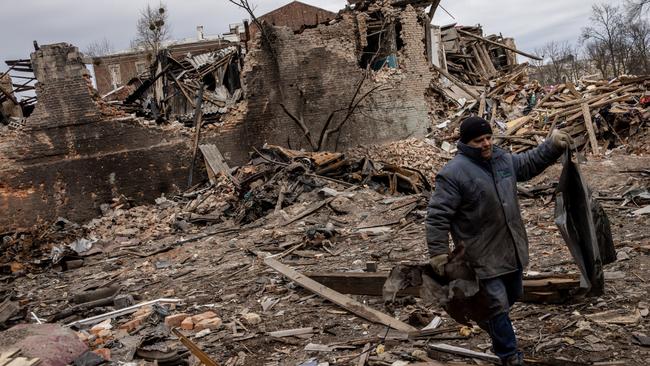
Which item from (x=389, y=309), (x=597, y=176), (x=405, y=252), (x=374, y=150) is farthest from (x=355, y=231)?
(x=374, y=150)

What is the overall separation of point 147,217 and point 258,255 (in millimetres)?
4973

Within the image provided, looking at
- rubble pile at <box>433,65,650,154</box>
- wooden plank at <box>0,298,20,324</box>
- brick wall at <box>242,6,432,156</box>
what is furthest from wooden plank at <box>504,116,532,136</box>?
wooden plank at <box>0,298,20,324</box>

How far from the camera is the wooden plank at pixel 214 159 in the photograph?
12466 millimetres

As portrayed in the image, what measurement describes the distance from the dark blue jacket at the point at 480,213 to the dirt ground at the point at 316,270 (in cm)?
86

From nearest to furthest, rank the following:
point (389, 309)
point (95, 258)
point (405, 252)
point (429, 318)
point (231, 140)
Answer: point (429, 318), point (389, 309), point (405, 252), point (95, 258), point (231, 140)

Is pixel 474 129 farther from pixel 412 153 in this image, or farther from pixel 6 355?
pixel 412 153

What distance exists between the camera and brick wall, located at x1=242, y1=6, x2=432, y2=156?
13.4 meters

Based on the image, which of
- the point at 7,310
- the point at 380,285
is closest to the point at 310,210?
the point at 380,285

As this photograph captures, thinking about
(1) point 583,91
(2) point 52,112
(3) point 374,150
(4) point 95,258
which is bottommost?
(4) point 95,258

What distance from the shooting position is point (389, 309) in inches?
186

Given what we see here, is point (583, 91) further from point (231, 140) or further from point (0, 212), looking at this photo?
point (0, 212)

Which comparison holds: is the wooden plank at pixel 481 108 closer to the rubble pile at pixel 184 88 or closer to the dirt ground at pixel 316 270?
the dirt ground at pixel 316 270

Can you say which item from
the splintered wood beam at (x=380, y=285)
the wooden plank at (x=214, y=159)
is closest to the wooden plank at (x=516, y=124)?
the wooden plank at (x=214, y=159)

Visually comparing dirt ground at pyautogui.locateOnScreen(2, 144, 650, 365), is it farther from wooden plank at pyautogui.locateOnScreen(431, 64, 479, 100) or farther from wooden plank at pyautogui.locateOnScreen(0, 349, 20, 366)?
wooden plank at pyautogui.locateOnScreen(431, 64, 479, 100)
